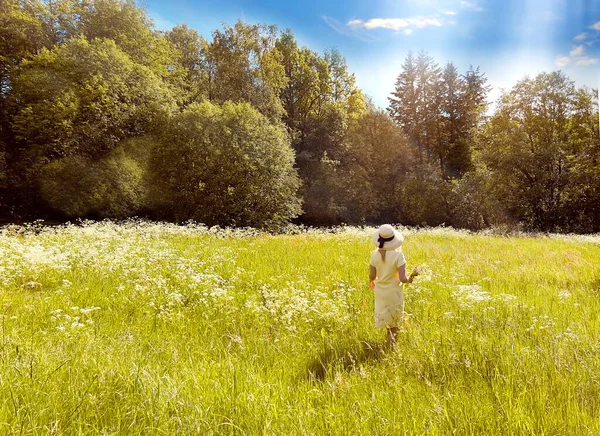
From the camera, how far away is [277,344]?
13.0ft

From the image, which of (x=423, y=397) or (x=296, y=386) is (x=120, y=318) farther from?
(x=423, y=397)

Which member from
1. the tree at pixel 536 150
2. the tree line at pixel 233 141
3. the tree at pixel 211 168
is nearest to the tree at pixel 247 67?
the tree line at pixel 233 141

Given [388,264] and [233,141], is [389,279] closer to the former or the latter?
[388,264]

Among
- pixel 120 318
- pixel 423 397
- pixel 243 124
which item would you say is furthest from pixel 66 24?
pixel 423 397

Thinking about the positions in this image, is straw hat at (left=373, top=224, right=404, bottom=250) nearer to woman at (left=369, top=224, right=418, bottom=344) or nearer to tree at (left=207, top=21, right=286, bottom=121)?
woman at (left=369, top=224, right=418, bottom=344)

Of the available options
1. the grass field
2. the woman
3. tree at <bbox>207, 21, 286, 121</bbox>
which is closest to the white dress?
the woman

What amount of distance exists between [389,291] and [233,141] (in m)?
19.4

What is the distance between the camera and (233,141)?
71.4 feet

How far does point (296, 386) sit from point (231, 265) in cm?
543

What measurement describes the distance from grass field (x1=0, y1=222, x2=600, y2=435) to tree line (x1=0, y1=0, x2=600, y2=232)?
51.1 ft

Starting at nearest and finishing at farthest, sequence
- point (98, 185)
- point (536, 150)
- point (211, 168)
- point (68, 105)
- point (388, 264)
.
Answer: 1. point (388, 264)
2. point (68, 105)
3. point (98, 185)
4. point (211, 168)
5. point (536, 150)

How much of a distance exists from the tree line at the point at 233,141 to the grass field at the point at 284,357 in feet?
51.1

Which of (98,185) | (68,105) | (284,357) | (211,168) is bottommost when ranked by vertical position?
(284,357)

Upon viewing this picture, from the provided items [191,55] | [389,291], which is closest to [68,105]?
[191,55]
